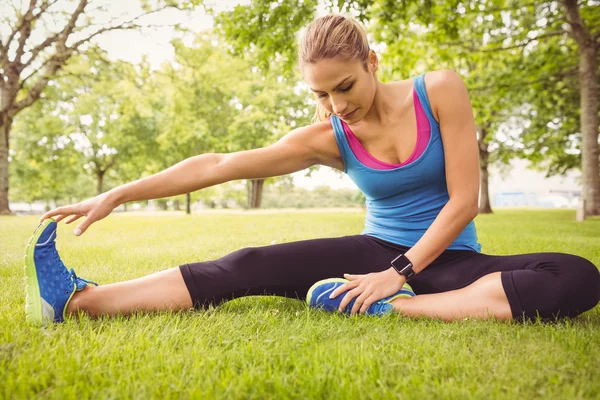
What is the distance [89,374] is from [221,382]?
476mm

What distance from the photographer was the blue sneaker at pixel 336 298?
2.22 meters

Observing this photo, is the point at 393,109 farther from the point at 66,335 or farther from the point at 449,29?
the point at 449,29

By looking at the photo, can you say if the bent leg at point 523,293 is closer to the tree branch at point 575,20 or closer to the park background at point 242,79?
the park background at point 242,79

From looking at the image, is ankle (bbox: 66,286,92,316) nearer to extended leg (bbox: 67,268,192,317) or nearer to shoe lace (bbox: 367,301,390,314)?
extended leg (bbox: 67,268,192,317)

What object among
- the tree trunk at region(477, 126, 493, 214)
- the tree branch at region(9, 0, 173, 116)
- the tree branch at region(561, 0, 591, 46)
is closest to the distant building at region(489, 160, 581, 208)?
the tree trunk at region(477, 126, 493, 214)

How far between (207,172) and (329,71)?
84cm

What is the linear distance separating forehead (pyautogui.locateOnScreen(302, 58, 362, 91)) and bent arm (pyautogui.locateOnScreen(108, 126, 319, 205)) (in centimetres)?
46

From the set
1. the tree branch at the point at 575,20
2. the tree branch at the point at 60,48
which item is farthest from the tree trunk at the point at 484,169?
the tree branch at the point at 60,48

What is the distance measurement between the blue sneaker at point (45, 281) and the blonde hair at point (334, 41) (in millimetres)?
1542

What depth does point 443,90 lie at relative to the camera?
92.4 inches

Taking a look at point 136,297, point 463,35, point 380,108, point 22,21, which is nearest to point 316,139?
point 380,108

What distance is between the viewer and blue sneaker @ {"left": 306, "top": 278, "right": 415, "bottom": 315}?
A: 2217 mm

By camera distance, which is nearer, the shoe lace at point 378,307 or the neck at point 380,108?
the shoe lace at point 378,307

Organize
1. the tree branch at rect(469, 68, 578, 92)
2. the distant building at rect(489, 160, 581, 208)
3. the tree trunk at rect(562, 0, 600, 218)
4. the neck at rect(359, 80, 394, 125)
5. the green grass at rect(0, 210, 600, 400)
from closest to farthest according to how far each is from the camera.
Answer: the green grass at rect(0, 210, 600, 400) → the neck at rect(359, 80, 394, 125) → the tree trunk at rect(562, 0, 600, 218) → the tree branch at rect(469, 68, 578, 92) → the distant building at rect(489, 160, 581, 208)
